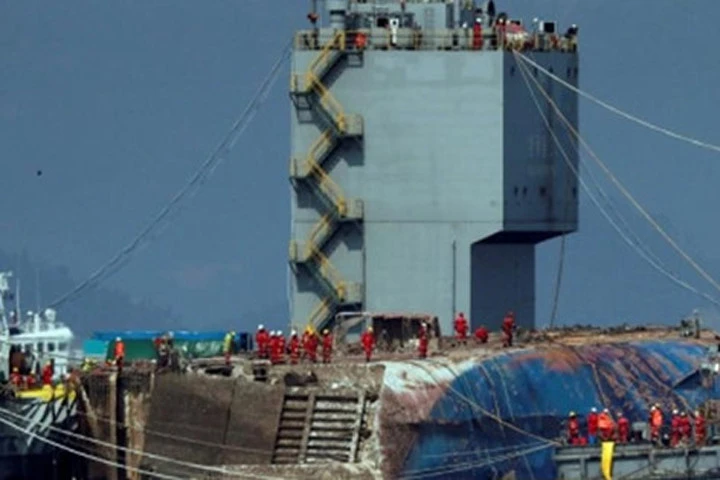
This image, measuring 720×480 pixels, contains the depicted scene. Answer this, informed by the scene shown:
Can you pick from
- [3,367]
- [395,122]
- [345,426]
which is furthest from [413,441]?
[395,122]

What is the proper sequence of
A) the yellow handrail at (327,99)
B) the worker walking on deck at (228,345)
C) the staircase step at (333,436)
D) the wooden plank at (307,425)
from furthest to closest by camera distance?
the yellow handrail at (327,99)
the worker walking on deck at (228,345)
the staircase step at (333,436)
the wooden plank at (307,425)

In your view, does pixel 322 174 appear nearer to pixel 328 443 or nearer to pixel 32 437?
pixel 32 437

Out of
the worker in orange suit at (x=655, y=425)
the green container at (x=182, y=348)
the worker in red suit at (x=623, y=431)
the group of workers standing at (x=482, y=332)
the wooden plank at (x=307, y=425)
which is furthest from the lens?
the green container at (x=182, y=348)

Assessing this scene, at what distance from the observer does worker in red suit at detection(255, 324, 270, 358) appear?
8695cm

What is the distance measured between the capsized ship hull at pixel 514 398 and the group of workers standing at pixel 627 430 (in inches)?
27.4

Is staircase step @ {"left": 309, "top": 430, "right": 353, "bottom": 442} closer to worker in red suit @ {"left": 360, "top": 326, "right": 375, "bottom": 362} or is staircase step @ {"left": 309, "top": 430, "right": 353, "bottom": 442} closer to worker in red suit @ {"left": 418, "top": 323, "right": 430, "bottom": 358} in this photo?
worker in red suit @ {"left": 360, "top": 326, "right": 375, "bottom": 362}

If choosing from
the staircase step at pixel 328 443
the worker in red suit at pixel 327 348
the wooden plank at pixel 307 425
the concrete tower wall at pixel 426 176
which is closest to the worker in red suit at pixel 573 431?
the worker in red suit at pixel 327 348

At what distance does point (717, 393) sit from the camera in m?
90.9

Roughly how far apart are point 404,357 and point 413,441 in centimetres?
481

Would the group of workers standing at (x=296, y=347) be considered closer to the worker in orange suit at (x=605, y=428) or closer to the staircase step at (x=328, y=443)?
the staircase step at (x=328, y=443)

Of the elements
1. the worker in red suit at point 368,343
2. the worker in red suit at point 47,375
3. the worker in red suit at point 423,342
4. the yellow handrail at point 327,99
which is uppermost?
the yellow handrail at point 327,99

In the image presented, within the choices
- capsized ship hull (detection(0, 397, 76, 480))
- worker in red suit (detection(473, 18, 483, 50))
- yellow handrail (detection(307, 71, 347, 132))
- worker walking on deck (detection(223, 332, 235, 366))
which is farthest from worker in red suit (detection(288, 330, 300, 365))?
worker in red suit (detection(473, 18, 483, 50))

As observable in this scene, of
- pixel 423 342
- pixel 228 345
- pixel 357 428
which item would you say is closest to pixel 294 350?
pixel 423 342

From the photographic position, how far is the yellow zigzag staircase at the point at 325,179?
96438mm
